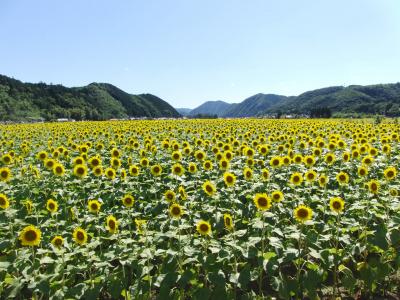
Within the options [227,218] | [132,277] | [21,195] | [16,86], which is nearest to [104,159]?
[21,195]

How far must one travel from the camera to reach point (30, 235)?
5164mm

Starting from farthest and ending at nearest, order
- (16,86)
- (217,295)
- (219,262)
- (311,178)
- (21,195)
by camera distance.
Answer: (16,86) < (21,195) < (311,178) < (219,262) < (217,295)

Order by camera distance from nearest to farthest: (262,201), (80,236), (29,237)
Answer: (29,237)
(80,236)
(262,201)

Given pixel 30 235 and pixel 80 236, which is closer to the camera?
pixel 30 235

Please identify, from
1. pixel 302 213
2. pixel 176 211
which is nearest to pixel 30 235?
pixel 176 211

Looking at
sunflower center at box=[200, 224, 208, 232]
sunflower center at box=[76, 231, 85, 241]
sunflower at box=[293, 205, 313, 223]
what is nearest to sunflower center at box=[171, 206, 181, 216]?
sunflower center at box=[200, 224, 208, 232]

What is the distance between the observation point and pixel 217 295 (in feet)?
16.6

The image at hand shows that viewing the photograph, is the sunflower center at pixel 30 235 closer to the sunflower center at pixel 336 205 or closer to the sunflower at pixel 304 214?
the sunflower at pixel 304 214

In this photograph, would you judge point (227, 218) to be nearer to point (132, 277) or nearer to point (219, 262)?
point (219, 262)

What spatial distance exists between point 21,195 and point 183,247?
557 cm

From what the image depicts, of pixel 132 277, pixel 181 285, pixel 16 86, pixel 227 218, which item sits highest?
pixel 16 86

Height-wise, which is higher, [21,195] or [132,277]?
[21,195]

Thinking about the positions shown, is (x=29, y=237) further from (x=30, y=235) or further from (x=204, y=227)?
(x=204, y=227)

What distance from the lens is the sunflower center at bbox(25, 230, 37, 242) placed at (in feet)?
16.9
